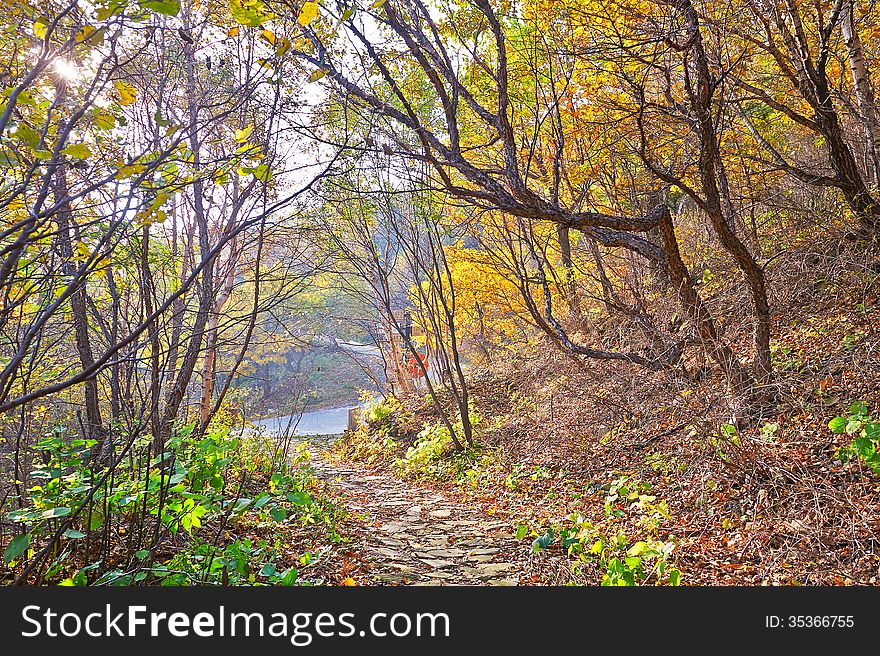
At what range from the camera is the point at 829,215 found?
5840 millimetres

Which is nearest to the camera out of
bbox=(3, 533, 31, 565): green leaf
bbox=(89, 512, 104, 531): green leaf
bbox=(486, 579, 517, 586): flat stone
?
bbox=(3, 533, 31, 565): green leaf

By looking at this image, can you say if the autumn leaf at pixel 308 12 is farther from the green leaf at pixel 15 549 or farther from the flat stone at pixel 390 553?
the flat stone at pixel 390 553

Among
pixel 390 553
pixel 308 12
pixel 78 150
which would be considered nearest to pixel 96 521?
pixel 78 150

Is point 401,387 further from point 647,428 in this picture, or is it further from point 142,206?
point 142,206

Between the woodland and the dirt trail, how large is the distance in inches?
2.0

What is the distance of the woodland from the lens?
7.73 ft

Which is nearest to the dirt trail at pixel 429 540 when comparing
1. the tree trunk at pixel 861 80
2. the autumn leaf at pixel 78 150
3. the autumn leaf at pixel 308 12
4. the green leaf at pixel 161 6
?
the autumn leaf at pixel 78 150

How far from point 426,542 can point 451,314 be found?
4863mm

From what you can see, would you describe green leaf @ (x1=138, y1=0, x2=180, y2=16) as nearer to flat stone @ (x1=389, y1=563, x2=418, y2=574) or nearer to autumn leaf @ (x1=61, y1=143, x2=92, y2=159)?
autumn leaf @ (x1=61, y1=143, x2=92, y2=159)

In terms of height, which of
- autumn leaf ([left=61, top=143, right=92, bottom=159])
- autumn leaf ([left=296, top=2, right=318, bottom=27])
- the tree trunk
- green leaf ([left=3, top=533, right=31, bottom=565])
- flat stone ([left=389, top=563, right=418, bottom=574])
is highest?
the tree trunk

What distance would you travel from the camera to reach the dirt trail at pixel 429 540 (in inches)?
154

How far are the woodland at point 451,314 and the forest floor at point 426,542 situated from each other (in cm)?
5

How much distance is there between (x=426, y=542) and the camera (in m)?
4.95

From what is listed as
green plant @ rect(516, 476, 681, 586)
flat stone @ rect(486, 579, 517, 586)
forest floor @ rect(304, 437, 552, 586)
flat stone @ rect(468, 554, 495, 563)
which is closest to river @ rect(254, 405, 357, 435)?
forest floor @ rect(304, 437, 552, 586)
